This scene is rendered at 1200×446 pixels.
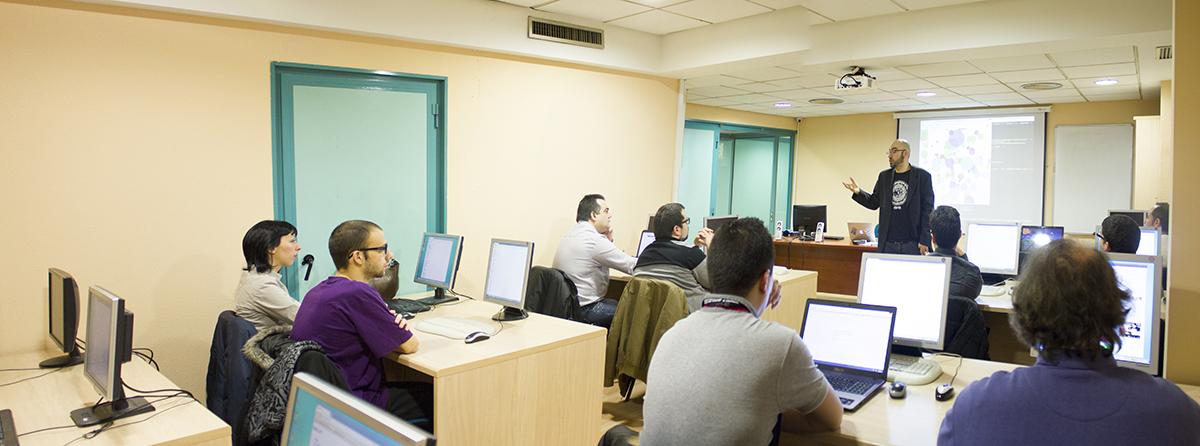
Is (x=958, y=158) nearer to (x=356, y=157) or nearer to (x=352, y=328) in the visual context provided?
(x=356, y=157)

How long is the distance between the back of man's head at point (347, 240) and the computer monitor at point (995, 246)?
4069mm

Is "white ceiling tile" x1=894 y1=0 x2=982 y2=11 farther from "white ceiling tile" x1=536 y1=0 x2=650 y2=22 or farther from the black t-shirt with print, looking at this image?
"white ceiling tile" x1=536 y1=0 x2=650 y2=22

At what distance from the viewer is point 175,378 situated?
3.49m

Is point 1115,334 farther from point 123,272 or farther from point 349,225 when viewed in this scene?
point 123,272

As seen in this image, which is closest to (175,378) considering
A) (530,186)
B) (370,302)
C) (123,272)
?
(123,272)

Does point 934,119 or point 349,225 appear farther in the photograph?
point 934,119

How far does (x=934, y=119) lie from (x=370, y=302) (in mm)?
8557

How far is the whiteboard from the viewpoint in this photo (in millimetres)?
7570

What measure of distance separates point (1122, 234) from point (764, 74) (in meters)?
3.60

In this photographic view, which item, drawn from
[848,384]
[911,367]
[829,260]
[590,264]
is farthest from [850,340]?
[829,260]

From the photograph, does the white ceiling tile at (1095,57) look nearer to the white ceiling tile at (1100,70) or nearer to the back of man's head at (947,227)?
the white ceiling tile at (1100,70)

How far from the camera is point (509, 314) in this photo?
3389mm

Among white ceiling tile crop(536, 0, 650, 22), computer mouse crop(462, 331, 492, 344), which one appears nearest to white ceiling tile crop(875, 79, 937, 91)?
white ceiling tile crop(536, 0, 650, 22)

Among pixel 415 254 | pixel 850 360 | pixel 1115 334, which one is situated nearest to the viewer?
pixel 1115 334
